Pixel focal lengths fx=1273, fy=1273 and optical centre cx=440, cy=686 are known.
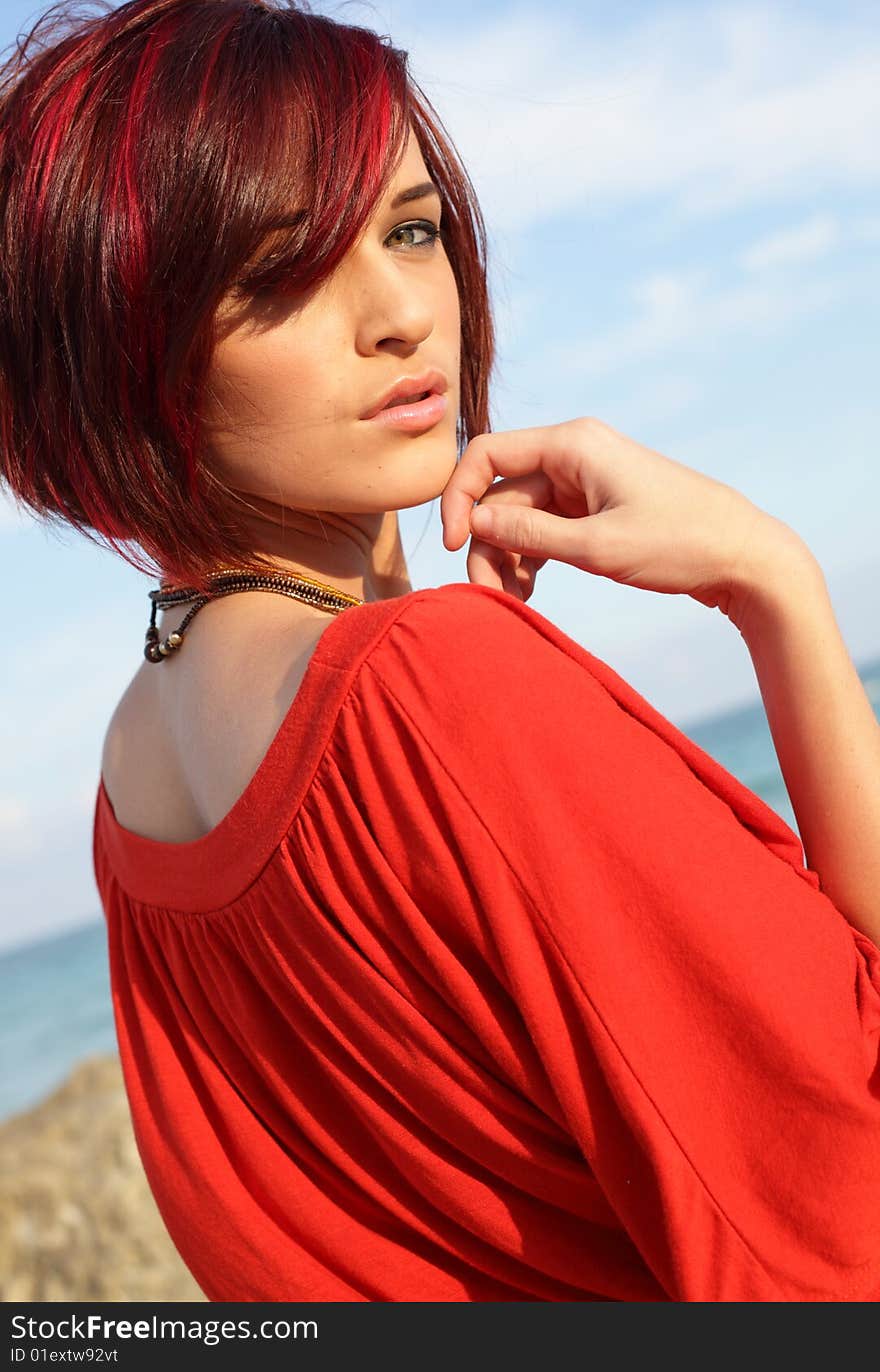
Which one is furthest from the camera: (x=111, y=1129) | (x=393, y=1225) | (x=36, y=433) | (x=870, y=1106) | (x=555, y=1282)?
(x=111, y=1129)

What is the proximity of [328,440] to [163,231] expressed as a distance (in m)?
0.33

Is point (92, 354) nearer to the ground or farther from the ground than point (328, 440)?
farther from the ground

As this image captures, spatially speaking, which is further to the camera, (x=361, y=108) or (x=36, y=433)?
(x=36, y=433)

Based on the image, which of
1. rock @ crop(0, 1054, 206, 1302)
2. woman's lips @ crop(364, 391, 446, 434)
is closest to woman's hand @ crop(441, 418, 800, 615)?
woman's lips @ crop(364, 391, 446, 434)

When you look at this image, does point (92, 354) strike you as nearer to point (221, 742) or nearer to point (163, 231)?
point (163, 231)

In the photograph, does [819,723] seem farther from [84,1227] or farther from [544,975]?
[84,1227]

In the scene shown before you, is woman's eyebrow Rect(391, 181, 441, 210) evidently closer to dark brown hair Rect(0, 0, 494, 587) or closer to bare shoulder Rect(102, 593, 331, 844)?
dark brown hair Rect(0, 0, 494, 587)

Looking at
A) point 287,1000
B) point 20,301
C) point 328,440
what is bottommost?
point 287,1000

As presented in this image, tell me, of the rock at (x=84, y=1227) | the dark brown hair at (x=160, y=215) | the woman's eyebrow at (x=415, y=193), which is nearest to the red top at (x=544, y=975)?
the dark brown hair at (x=160, y=215)

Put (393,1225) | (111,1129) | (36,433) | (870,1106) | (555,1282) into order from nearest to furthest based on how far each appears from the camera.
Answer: (870,1106)
(555,1282)
(393,1225)
(36,433)
(111,1129)

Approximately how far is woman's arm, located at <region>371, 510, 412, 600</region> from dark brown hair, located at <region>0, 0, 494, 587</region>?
A: 1.14ft

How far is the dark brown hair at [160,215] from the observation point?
1.54 m

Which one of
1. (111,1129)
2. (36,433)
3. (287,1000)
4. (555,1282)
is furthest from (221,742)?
(111,1129)

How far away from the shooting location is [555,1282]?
4.99 ft
